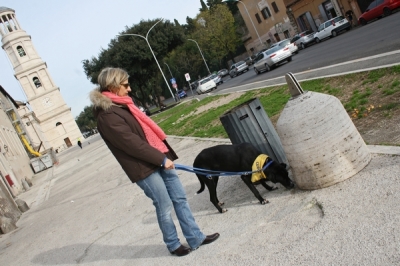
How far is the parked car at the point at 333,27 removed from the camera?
35406mm

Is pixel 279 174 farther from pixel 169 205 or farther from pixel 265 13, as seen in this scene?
pixel 265 13

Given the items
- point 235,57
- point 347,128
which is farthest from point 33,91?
point 347,128

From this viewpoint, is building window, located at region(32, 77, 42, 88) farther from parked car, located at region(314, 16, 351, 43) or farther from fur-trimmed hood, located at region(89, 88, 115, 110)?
fur-trimmed hood, located at region(89, 88, 115, 110)

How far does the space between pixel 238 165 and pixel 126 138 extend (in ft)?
5.60

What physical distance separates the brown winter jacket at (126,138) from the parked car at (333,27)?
113ft

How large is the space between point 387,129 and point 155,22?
154 feet

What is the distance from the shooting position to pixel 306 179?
191 inches

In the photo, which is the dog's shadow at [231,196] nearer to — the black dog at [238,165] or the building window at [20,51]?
the black dog at [238,165]

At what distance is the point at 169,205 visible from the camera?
15.0 feet

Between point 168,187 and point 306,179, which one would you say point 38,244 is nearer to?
point 168,187

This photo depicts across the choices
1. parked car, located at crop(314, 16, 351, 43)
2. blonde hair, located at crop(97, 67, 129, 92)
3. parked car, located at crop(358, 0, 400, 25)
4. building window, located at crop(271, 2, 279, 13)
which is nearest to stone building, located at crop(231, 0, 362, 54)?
building window, located at crop(271, 2, 279, 13)

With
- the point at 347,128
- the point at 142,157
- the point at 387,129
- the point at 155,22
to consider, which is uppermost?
the point at 155,22

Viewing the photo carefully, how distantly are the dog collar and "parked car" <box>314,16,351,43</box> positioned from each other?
3331cm

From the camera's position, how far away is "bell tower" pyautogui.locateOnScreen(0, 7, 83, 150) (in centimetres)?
7194
